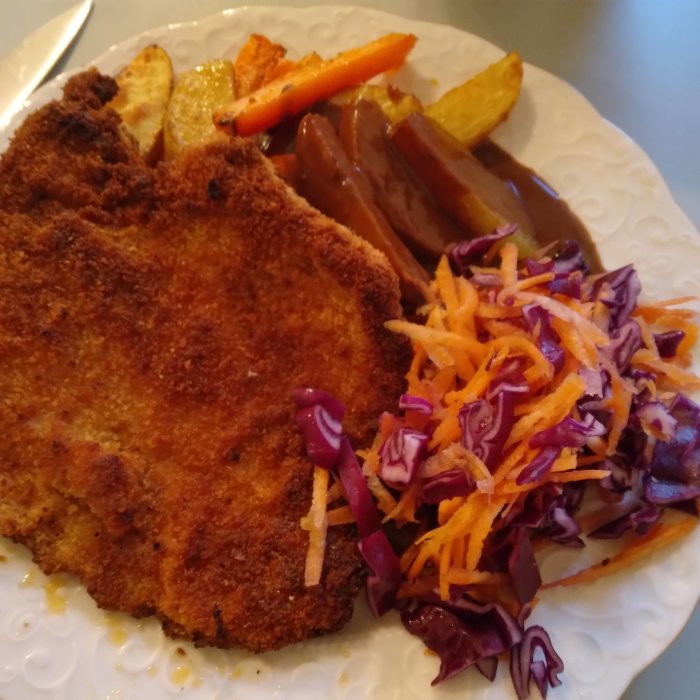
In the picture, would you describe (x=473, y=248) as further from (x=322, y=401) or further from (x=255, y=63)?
(x=255, y=63)

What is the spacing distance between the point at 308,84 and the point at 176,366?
1.24 metres

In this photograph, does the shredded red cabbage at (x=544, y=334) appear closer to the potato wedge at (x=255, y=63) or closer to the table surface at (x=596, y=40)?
the table surface at (x=596, y=40)

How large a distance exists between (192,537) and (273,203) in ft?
3.65

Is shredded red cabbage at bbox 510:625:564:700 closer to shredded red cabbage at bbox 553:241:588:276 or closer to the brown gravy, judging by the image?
shredded red cabbage at bbox 553:241:588:276

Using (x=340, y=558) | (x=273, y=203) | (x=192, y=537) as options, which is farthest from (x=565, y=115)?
(x=192, y=537)

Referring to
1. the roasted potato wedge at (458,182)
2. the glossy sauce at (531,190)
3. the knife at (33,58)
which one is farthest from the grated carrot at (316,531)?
the knife at (33,58)

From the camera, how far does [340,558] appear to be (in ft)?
7.07

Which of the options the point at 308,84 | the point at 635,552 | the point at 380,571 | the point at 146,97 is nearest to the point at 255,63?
the point at 308,84

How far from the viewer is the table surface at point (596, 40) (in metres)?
3.29

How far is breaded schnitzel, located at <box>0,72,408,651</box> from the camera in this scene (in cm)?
214

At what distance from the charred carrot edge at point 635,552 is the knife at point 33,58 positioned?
274 cm

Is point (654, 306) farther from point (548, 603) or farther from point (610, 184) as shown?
point (548, 603)

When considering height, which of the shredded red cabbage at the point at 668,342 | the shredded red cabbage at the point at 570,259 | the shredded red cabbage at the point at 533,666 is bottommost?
the shredded red cabbage at the point at 533,666

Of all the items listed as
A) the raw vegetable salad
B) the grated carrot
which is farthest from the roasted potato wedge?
the grated carrot
